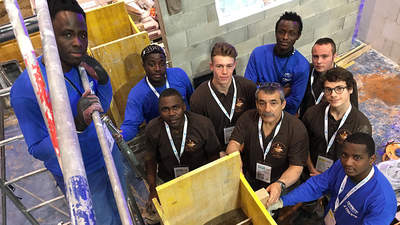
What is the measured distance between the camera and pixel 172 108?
2.45m

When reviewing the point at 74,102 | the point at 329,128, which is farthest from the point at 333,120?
the point at 74,102

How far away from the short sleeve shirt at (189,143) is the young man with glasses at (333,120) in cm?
90

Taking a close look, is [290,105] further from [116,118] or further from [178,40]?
[116,118]

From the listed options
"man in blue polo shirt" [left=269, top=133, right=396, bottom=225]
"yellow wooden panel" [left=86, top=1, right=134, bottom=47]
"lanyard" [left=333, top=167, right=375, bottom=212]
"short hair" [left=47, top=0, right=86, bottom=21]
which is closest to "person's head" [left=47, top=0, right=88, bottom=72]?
"short hair" [left=47, top=0, right=86, bottom=21]

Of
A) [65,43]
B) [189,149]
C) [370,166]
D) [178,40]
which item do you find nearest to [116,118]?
[178,40]

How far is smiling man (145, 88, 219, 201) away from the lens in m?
→ 2.48

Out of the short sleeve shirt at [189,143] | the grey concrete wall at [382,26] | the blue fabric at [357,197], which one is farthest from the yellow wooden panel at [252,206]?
the grey concrete wall at [382,26]

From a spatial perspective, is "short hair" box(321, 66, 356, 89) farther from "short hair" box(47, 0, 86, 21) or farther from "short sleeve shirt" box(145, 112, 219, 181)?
"short hair" box(47, 0, 86, 21)

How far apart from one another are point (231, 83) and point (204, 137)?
2.05 ft

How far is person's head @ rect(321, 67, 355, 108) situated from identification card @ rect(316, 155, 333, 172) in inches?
18.9

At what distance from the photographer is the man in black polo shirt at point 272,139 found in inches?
96.6

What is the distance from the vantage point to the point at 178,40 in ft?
12.5

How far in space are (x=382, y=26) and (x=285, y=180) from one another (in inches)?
173

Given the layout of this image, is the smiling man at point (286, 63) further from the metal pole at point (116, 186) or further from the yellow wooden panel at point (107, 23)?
the metal pole at point (116, 186)
